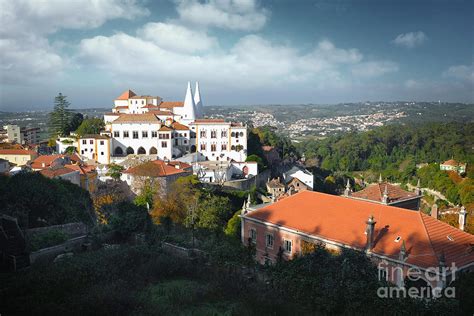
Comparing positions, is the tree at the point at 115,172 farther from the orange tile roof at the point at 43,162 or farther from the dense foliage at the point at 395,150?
the dense foliage at the point at 395,150

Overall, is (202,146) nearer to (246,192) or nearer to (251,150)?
(251,150)

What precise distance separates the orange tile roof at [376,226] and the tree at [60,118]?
35.1m

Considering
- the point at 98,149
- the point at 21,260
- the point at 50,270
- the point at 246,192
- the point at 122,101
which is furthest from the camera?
the point at 122,101

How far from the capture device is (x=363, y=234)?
15703 millimetres

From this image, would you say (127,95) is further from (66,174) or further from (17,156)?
(66,174)

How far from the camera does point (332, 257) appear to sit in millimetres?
11516

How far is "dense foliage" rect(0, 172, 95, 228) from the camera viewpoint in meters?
18.3

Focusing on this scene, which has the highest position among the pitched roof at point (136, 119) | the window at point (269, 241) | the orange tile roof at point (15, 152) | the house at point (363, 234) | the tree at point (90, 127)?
the pitched roof at point (136, 119)

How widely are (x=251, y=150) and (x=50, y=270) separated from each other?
112 ft

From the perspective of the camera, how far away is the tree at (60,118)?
47.7 metres

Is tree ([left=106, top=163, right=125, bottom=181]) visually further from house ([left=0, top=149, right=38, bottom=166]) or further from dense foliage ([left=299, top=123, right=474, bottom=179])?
Result: dense foliage ([left=299, top=123, right=474, bottom=179])

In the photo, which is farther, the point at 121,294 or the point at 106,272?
the point at 106,272

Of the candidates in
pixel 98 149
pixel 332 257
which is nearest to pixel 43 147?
pixel 98 149

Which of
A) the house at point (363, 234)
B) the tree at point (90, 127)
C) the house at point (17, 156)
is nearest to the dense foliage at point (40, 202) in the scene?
the house at point (363, 234)
